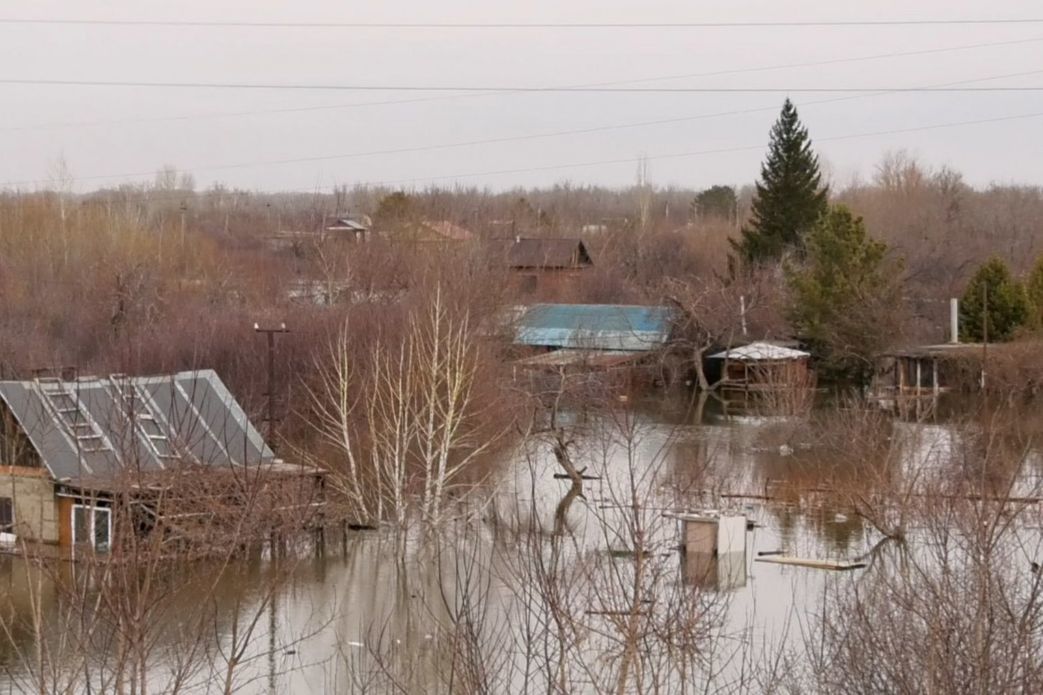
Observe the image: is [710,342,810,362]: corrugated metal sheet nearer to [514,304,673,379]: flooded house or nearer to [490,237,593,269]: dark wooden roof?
[514,304,673,379]: flooded house

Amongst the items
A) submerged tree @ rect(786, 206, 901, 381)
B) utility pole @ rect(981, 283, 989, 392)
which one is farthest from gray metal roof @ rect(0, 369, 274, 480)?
submerged tree @ rect(786, 206, 901, 381)

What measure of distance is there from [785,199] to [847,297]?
5.85 metres

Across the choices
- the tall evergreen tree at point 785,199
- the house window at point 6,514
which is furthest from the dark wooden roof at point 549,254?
the house window at point 6,514

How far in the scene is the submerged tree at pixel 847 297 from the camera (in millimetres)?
30891

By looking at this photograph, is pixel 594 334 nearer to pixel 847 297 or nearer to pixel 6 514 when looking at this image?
pixel 847 297

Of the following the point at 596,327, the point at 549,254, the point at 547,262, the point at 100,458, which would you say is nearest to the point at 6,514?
the point at 100,458

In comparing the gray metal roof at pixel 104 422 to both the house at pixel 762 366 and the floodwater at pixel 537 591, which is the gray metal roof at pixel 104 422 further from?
the house at pixel 762 366

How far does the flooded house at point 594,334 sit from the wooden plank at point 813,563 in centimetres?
1382

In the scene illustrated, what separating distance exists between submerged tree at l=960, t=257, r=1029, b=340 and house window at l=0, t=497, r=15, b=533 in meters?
20.5

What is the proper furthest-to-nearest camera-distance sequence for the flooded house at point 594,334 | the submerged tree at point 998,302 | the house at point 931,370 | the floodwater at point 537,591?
the submerged tree at point 998,302
the flooded house at point 594,334
the house at point 931,370
the floodwater at point 537,591

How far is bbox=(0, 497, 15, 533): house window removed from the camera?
604 inches

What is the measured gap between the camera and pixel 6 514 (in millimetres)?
15656

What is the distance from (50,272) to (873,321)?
17.1 metres

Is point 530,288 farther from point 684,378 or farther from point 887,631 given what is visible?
point 887,631
